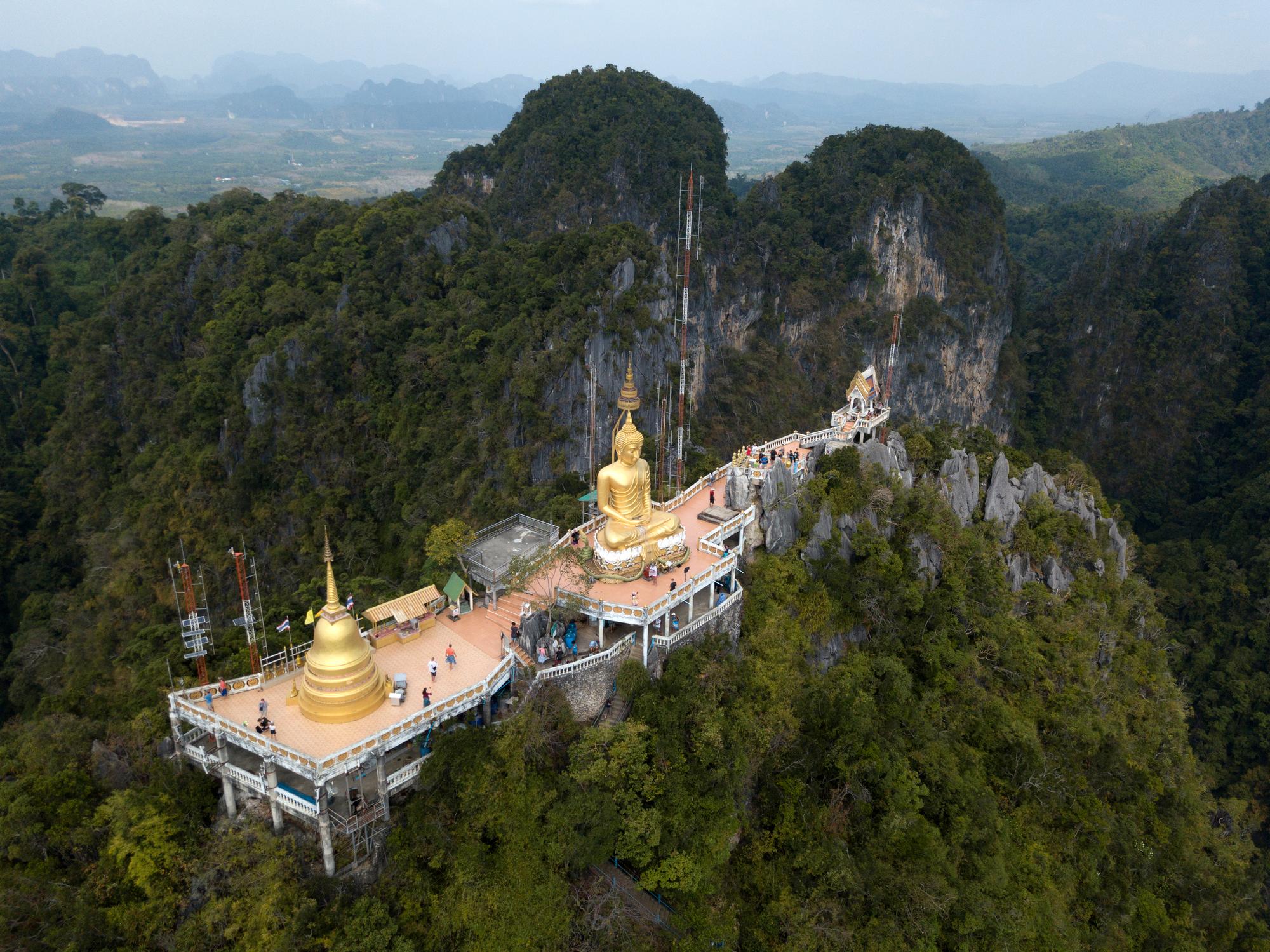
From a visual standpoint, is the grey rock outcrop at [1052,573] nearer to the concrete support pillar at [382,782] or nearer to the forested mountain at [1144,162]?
the concrete support pillar at [382,782]

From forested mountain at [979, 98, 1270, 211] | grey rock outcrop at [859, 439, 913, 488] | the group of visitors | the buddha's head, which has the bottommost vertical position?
the group of visitors

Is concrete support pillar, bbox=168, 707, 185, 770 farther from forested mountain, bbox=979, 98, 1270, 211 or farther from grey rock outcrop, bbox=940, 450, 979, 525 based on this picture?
forested mountain, bbox=979, 98, 1270, 211

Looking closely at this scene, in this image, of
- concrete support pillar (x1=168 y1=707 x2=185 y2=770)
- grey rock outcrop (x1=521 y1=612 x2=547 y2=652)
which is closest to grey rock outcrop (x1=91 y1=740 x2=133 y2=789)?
concrete support pillar (x1=168 y1=707 x2=185 y2=770)

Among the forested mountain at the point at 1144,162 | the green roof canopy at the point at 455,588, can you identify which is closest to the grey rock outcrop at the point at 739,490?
the green roof canopy at the point at 455,588

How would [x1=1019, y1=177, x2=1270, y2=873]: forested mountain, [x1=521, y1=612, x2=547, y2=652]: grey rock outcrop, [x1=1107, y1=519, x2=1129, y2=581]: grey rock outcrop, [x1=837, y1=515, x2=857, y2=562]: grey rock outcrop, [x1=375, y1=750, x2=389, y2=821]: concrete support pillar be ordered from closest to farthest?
1. [x1=375, y1=750, x2=389, y2=821]: concrete support pillar
2. [x1=521, y1=612, x2=547, y2=652]: grey rock outcrop
3. [x1=837, y1=515, x2=857, y2=562]: grey rock outcrop
4. [x1=1107, y1=519, x2=1129, y2=581]: grey rock outcrop
5. [x1=1019, y1=177, x2=1270, y2=873]: forested mountain

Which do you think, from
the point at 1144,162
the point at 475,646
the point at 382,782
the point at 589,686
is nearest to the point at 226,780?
the point at 382,782

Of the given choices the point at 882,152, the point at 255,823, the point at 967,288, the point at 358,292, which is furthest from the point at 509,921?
the point at 882,152

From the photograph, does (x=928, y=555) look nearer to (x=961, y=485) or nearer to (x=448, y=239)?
(x=961, y=485)
